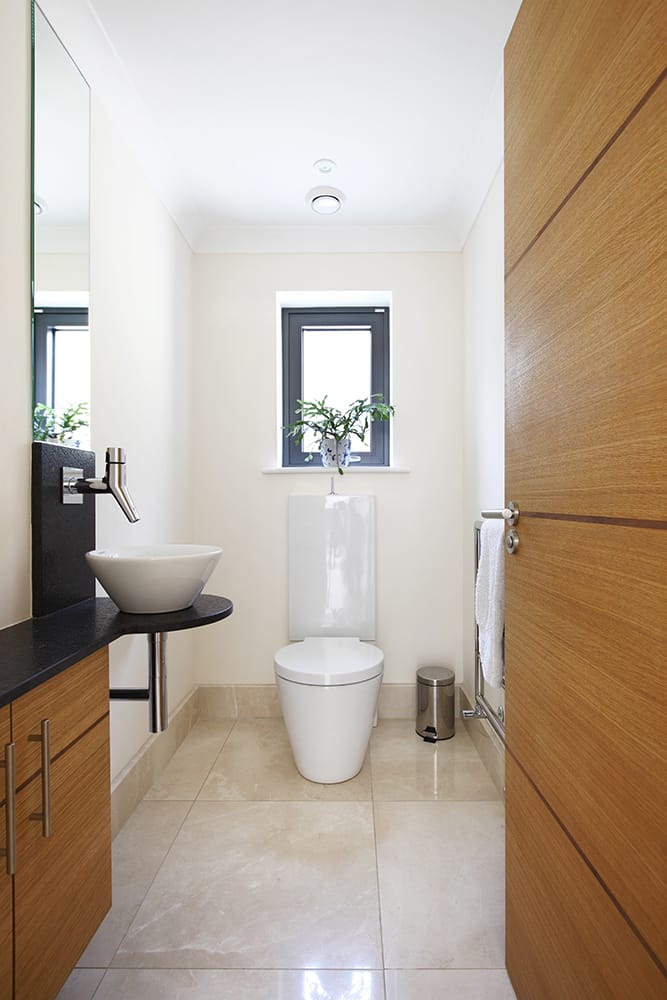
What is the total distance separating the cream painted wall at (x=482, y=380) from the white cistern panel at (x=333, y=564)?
0.44 meters

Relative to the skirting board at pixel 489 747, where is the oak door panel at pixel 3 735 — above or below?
above

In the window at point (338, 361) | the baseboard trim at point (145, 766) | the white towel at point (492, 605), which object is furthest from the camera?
the window at point (338, 361)

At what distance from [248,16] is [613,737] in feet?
6.18

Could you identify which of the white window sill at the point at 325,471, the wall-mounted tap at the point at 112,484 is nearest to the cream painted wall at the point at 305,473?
the white window sill at the point at 325,471

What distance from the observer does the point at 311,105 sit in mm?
1896

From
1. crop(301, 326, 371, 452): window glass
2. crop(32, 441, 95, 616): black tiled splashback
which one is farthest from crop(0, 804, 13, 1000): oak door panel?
crop(301, 326, 371, 452): window glass

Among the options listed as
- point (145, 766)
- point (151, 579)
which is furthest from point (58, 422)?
point (145, 766)

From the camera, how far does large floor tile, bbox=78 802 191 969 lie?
54.9 inches

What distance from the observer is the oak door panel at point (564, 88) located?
753 mm

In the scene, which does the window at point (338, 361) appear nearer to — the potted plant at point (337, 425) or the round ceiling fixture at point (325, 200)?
the potted plant at point (337, 425)

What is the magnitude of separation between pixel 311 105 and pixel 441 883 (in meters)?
2.37

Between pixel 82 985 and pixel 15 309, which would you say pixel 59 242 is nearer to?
pixel 15 309

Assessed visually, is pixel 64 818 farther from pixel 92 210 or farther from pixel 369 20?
pixel 369 20

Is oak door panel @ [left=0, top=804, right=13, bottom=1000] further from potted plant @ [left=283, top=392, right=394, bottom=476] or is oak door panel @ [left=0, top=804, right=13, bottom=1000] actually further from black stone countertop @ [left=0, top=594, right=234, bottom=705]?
potted plant @ [left=283, top=392, right=394, bottom=476]
